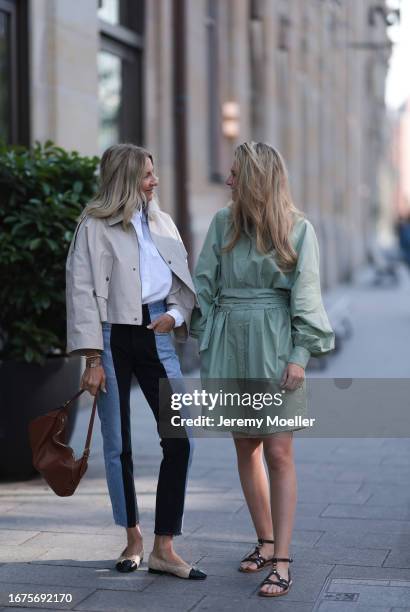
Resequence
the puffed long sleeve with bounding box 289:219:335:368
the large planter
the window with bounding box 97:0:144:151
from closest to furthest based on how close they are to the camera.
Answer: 1. the puffed long sleeve with bounding box 289:219:335:368
2. the large planter
3. the window with bounding box 97:0:144:151

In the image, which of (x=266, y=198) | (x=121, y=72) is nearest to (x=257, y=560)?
(x=266, y=198)

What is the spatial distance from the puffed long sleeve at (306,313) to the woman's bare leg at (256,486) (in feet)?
1.53

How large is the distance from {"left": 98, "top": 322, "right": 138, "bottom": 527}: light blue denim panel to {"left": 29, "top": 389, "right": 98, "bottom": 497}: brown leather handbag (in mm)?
71

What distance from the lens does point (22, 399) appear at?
717 centimetres

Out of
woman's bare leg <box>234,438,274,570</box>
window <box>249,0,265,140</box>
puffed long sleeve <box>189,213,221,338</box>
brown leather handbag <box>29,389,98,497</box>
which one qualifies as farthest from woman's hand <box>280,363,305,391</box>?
window <box>249,0,265,140</box>

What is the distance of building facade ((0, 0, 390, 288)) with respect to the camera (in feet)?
33.0

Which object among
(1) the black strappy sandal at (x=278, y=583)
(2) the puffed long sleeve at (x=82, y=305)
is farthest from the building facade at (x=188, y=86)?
(1) the black strappy sandal at (x=278, y=583)

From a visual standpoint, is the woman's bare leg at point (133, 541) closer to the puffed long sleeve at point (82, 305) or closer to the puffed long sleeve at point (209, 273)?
the puffed long sleeve at point (82, 305)

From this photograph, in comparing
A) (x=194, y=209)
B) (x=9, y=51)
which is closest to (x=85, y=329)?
(x=9, y=51)

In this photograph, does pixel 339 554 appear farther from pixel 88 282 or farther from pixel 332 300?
pixel 332 300

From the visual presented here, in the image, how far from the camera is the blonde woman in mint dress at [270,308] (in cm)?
497

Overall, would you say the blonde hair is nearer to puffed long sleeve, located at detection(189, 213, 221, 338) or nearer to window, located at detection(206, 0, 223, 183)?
puffed long sleeve, located at detection(189, 213, 221, 338)

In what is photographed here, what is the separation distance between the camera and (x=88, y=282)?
5.17 metres

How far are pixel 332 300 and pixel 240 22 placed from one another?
13.8ft
